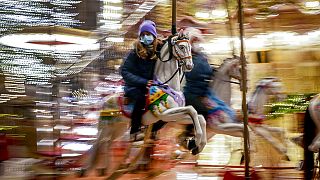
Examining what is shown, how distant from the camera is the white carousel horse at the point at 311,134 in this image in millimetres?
3620

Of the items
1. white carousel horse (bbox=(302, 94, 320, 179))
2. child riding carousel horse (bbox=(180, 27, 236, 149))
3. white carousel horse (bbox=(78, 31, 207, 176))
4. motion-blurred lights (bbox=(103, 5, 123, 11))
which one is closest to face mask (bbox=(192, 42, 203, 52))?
child riding carousel horse (bbox=(180, 27, 236, 149))

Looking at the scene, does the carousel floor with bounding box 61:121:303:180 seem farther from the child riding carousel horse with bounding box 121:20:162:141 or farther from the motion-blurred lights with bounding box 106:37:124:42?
the motion-blurred lights with bounding box 106:37:124:42

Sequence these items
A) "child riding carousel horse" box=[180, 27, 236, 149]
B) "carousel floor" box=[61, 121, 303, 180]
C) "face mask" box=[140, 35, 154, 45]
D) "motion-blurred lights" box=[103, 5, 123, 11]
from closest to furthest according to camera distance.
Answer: "face mask" box=[140, 35, 154, 45]
"child riding carousel horse" box=[180, 27, 236, 149]
"carousel floor" box=[61, 121, 303, 180]
"motion-blurred lights" box=[103, 5, 123, 11]

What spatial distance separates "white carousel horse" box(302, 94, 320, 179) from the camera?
3620mm

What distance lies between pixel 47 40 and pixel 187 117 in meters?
1.30

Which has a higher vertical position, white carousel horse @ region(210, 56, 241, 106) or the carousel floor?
white carousel horse @ region(210, 56, 241, 106)

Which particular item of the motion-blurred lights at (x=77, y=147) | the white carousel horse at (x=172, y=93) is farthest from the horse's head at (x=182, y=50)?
the motion-blurred lights at (x=77, y=147)

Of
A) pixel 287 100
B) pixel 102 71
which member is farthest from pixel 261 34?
pixel 102 71

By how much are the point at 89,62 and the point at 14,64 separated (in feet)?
1.83

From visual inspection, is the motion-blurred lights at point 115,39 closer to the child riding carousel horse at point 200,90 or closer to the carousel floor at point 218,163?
the child riding carousel horse at point 200,90

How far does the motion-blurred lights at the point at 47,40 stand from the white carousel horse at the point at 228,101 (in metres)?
0.95

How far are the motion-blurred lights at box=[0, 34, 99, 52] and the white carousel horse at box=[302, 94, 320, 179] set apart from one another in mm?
1633

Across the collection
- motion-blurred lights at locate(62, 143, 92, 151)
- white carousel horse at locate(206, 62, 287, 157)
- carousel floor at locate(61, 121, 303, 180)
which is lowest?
carousel floor at locate(61, 121, 303, 180)

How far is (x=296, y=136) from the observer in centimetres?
398
